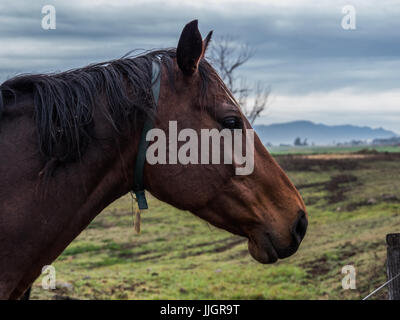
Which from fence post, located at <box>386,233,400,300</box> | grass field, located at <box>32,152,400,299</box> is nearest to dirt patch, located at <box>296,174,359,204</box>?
grass field, located at <box>32,152,400,299</box>

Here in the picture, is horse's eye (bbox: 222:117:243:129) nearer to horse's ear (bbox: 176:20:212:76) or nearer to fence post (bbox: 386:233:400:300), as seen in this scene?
horse's ear (bbox: 176:20:212:76)

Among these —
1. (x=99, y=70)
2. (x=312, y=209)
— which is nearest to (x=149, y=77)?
(x=99, y=70)

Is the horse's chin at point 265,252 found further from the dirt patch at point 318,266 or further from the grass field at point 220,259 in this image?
the dirt patch at point 318,266

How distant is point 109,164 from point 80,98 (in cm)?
34

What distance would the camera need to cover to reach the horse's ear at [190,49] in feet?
7.57

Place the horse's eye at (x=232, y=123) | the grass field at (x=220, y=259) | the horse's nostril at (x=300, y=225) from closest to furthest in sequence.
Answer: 1. the horse's eye at (x=232, y=123)
2. the horse's nostril at (x=300, y=225)
3. the grass field at (x=220, y=259)

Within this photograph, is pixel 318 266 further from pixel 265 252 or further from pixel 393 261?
pixel 265 252

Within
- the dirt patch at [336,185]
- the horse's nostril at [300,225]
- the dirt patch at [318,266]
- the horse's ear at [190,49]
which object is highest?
the horse's ear at [190,49]

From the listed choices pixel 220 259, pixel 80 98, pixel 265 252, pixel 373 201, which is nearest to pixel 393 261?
pixel 265 252

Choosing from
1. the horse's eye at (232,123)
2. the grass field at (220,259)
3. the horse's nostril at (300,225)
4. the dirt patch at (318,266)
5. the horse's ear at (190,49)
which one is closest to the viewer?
the horse's ear at (190,49)

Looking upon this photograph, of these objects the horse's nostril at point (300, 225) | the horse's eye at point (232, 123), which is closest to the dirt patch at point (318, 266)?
the horse's nostril at point (300, 225)

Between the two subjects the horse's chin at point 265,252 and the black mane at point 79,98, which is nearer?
the black mane at point 79,98

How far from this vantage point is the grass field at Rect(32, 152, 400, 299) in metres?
10.2

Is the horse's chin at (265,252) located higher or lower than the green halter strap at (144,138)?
lower
